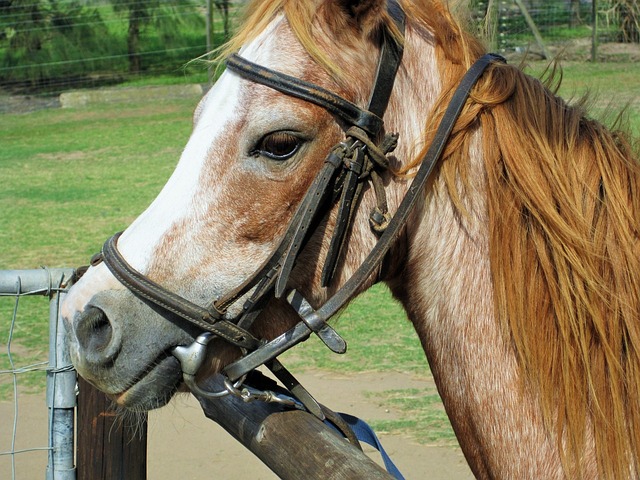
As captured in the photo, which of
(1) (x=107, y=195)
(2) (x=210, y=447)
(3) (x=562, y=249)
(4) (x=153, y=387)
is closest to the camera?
(3) (x=562, y=249)

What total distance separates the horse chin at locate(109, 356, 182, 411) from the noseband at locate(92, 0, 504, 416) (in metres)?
0.06

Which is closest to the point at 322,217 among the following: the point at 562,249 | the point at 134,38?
the point at 562,249

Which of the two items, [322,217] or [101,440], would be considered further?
[101,440]

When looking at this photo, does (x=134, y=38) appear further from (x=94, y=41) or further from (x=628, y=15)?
(x=628, y=15)

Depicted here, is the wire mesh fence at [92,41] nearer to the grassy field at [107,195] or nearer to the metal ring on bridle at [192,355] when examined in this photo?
the grassy field at [107,195]

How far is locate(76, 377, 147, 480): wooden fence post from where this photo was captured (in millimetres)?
2422

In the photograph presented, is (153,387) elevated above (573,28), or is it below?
above

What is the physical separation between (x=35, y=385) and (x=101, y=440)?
2.73m

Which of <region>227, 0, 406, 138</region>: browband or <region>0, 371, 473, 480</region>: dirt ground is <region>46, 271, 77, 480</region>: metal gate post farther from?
<region>0, 371, 473, 480</region>: dirt ground

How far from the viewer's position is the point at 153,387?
1819 millimetres

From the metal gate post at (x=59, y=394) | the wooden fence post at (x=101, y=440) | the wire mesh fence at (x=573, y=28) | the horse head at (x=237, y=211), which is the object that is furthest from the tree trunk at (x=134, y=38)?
the horse head at (x=237, y=211)

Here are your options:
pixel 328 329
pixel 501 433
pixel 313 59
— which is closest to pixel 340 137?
pixel 313 59

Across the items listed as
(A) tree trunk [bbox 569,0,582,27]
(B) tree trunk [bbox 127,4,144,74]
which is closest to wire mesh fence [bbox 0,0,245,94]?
(B) tree trunk [bbox 127,4,144,74]

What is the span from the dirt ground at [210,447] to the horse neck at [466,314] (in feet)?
6.56
